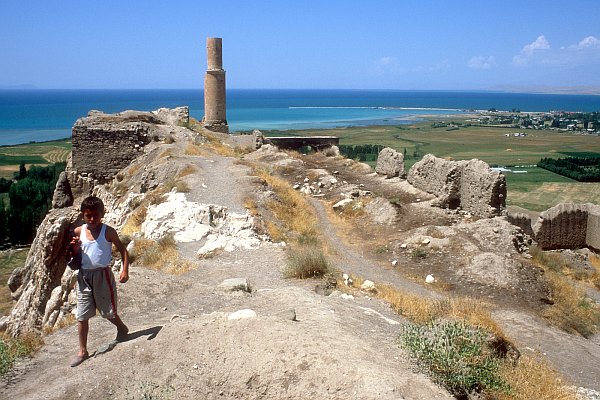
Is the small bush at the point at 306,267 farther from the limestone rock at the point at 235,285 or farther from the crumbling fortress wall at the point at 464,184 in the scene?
the crumbling fortress wall at the point at 464,184

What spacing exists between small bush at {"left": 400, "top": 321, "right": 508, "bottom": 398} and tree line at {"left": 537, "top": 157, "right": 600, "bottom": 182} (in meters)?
54.5

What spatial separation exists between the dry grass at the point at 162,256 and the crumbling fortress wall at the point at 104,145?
8.84m

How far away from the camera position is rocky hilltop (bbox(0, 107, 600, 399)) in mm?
4707

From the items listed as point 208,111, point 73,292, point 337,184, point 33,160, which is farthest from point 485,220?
point 33,160

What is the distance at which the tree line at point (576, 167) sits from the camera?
53.2 m

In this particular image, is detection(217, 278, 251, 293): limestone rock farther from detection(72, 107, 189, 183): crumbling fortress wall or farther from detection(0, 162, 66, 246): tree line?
detection(0, 162, 66, 246): tree line

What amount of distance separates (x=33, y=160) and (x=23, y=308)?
2883 inches

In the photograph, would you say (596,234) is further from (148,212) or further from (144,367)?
(144,367)

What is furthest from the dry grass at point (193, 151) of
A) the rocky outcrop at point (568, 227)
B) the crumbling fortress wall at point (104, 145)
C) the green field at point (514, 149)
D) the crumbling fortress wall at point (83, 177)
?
the green field at point (514, 149)

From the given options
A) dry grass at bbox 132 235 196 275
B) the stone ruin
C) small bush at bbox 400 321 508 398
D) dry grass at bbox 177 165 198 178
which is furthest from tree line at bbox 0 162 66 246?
small bush at bbox 400 321 508 398

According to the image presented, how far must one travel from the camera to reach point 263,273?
29.8ft

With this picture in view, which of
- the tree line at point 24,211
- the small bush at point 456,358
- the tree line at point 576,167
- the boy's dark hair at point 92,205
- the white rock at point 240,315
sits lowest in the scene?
the tree line at point 24,211

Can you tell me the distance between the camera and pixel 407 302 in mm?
7770

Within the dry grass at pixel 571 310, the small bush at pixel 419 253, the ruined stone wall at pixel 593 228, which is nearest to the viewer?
the dry grass at pixel 571 310
